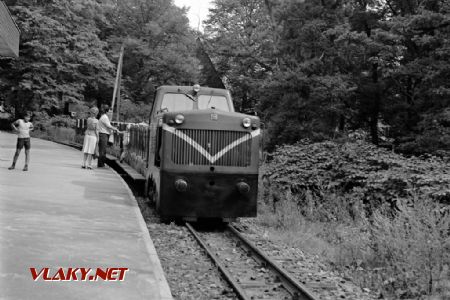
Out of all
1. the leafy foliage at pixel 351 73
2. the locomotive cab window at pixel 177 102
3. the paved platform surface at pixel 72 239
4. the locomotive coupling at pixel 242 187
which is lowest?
the paved platform surface at pixel 72 239

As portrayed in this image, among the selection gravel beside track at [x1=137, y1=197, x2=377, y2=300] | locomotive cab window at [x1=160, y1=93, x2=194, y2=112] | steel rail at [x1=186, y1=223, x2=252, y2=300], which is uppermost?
locomotive cab window at [x1=160, y1=93, x2=194, y2=112]

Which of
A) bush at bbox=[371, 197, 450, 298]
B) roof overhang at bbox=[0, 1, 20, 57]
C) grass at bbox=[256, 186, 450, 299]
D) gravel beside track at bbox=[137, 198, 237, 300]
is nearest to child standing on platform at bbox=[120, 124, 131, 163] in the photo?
roof overhang at bbox=[0, 1, 20, 57]

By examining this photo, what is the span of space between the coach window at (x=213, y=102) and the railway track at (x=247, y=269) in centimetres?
304

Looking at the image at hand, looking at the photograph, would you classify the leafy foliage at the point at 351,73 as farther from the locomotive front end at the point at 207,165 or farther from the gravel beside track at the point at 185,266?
the gravel beside track at the point at 185,266

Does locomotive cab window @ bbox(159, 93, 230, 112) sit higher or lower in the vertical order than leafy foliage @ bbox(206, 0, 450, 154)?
lower

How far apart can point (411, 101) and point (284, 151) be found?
10790 mm

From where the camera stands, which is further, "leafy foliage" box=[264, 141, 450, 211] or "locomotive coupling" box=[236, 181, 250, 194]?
"leafy foliage" box=[264, 141, 450, 211]

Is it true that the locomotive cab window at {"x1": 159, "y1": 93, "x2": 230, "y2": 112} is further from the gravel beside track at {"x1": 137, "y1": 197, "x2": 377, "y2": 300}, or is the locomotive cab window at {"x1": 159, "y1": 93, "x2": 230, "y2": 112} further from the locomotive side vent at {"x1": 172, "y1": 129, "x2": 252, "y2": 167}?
the gravel beside track at {"x1": 137, "y1": 197, "x2": 377, "y2": 300}

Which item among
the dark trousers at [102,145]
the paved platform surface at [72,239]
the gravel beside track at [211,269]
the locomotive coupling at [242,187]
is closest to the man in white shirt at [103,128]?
the dark trousers at [102,145]

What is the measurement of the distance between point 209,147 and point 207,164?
0.32m

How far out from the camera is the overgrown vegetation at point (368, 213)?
8.08 metres

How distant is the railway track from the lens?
22.3 ft

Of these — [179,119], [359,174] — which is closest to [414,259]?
[179,119]

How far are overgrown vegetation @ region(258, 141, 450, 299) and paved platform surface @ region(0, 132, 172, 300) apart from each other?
308 cm
